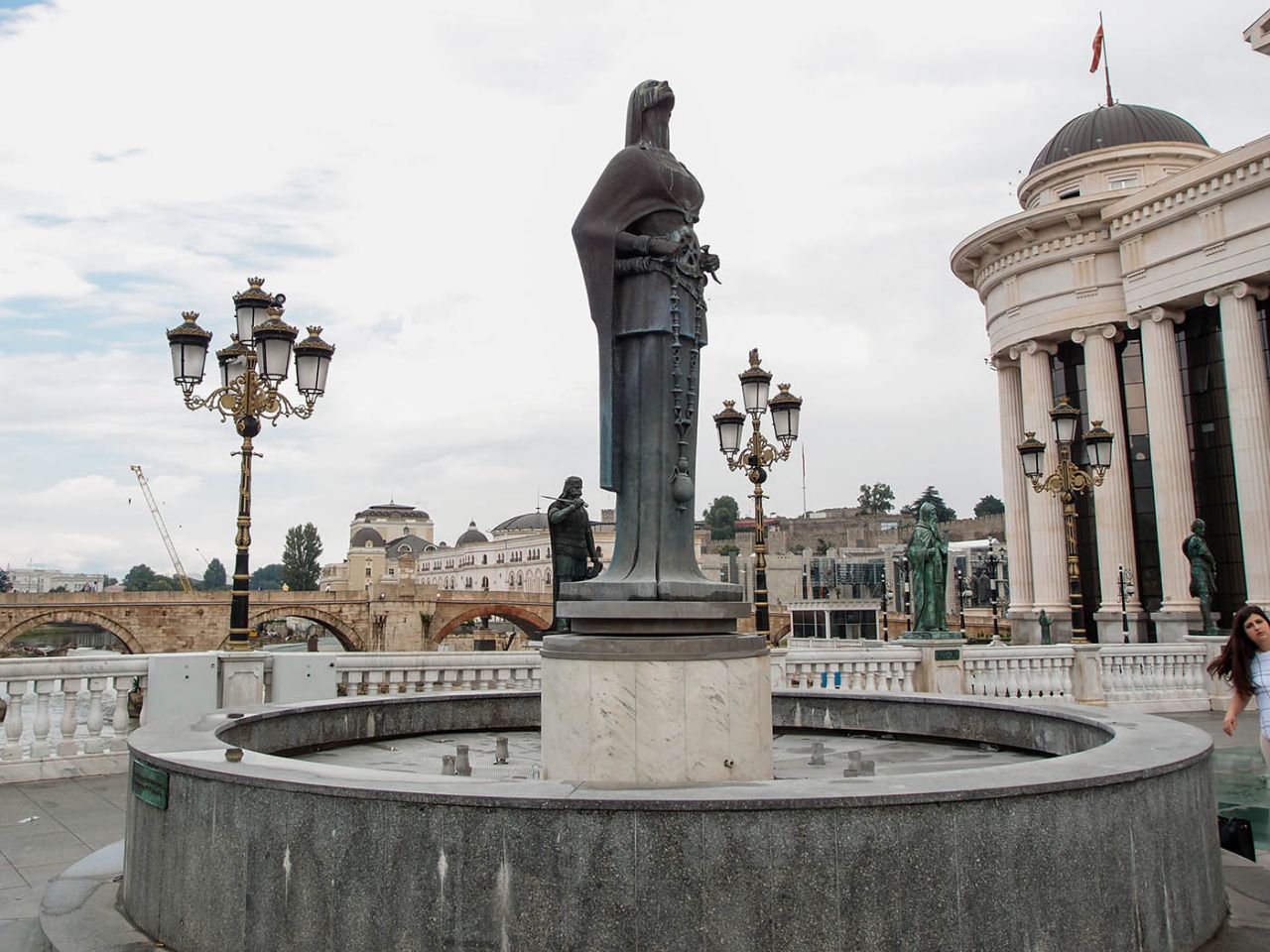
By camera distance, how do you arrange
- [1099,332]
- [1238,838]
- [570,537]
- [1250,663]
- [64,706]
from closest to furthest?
[1238,838]
[1250,663]
[64,706]
[570,537]
[1099,332]

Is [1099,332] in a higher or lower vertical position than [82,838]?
higher

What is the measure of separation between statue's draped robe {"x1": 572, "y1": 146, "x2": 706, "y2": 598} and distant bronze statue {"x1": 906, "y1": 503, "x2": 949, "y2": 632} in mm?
11000

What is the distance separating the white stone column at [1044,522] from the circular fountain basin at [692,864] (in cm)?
3291

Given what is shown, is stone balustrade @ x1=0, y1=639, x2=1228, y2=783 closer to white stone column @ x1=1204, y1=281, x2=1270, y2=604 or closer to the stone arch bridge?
white stone column @ x1=1204, y1=281, x2=1270, y2=604

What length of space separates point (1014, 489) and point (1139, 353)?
6.69 meters

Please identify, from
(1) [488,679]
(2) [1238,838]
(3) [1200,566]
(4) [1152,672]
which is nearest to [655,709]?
(2) [1238,838]

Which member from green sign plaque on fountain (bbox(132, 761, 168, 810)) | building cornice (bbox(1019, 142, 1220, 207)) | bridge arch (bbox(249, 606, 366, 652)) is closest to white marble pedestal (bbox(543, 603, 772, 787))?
green sign plaque on fountain (bbox(132, 761, 168, 810))

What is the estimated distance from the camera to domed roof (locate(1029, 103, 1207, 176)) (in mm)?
37969

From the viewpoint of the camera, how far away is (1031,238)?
1420 inches

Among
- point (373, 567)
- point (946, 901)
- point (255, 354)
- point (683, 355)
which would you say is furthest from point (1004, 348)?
point (373, 567)

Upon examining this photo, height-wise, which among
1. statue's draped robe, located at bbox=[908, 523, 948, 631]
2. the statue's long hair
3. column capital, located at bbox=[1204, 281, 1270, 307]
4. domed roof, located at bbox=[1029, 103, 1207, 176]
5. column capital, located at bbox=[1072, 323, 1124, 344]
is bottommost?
statue's draped robe, located at bbox=[908, 523, 948, 631]

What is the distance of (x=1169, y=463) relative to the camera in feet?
102

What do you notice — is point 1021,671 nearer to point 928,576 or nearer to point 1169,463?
point 928,576

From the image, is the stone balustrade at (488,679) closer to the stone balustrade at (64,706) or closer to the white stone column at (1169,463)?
the stone balustrade at (64,706)
